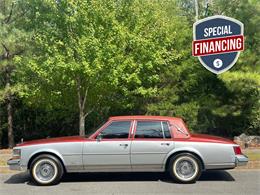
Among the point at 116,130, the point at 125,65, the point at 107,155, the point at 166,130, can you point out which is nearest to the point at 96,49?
the point at 125,65

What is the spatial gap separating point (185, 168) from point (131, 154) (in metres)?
1.17

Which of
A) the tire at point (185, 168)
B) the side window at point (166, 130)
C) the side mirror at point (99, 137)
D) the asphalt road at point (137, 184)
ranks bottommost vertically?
the asphalt road at point (137, 184)

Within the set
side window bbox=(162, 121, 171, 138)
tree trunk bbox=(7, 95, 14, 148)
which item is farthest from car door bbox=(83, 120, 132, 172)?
tree trunk bbox=(7, 95, 14, 148)

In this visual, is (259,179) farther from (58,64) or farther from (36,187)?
(58,64)

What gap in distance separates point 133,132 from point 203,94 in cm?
883

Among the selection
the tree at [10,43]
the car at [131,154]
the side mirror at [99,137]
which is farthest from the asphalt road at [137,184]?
the tree at [10,43]

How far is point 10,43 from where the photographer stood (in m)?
16.9

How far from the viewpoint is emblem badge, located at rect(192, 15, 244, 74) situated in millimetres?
13625

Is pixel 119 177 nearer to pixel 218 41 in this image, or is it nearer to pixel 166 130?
pixel 166 130

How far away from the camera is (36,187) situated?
922 centimetres

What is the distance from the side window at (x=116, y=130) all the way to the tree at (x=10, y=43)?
7.96 m

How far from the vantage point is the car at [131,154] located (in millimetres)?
9281

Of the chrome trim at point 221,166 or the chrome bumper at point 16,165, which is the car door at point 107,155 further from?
the chrome trim at point 221,166

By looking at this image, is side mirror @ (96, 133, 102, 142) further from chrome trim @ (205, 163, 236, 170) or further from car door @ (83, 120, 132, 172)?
chrome trim @ (205, 163, 236, 170)
